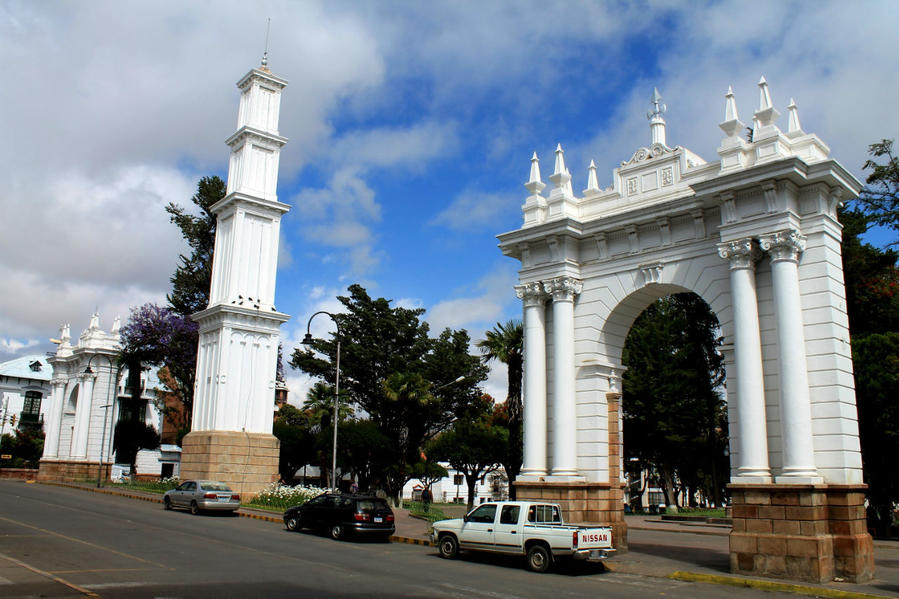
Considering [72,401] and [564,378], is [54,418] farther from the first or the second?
[564,378]

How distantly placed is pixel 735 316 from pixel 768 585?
6084 mm

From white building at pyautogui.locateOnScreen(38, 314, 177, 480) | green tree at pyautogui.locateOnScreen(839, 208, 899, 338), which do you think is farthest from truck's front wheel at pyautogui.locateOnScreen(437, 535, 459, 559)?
white building at pyautogui.locateOnScreen(38, 314, 177, 480)

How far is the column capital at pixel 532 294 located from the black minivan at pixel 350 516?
24.6 feet

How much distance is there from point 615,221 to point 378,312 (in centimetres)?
4026

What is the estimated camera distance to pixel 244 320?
117 ft

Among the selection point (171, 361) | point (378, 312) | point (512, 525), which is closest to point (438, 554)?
→ point (512, 525)

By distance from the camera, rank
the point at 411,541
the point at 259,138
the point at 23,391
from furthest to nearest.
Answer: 1. the point at 23,391
2. the point at 259,138
3. the point at 411,541

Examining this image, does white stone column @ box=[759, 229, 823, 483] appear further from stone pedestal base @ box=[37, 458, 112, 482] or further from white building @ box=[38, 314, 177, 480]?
stone pedestal base @ box=[37, 458, 112, 482]

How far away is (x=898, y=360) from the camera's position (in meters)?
27.5

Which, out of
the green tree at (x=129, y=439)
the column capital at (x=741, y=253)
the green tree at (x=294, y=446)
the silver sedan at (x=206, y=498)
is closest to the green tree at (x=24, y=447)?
the green tree at (x=129, y=439)

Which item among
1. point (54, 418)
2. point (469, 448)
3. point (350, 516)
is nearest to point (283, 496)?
point (350, 516)

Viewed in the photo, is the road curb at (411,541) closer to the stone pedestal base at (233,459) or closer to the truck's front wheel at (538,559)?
the truck's front wheel at (538,559)

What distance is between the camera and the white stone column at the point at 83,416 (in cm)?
5338

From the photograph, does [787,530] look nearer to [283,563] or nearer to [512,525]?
[512,525]
